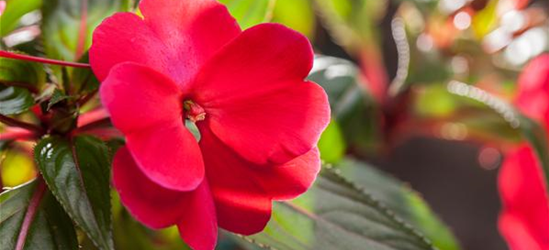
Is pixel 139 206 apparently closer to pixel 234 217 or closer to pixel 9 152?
pixel 234 217

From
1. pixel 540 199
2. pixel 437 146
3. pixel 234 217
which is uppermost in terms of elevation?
pixel 234 217

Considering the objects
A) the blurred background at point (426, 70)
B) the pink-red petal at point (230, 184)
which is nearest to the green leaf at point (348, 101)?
the blurred background at point (426, 70)

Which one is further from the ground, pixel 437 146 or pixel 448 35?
pixel 448 35

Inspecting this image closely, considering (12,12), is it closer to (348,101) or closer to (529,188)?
(348,101)

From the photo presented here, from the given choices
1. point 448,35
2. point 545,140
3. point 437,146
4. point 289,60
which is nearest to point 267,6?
point 289,60

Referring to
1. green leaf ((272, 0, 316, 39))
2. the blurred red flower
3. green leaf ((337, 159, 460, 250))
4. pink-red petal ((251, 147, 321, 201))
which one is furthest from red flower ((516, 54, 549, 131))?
pink-red petal ((251, 147, 321, 201))

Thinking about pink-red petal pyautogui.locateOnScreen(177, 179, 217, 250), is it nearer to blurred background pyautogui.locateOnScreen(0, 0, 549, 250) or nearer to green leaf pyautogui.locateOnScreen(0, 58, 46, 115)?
green leaf pyautogui.locateOnScreen(0, 58, 46, 115)
